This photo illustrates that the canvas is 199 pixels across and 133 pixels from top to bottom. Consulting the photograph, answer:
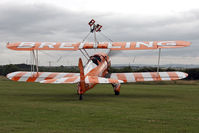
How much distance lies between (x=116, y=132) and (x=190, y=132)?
1521mm

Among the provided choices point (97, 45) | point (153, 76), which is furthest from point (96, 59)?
point (153, 76)

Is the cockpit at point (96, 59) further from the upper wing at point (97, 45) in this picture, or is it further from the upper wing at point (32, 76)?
the upper wing at point (32, 76)

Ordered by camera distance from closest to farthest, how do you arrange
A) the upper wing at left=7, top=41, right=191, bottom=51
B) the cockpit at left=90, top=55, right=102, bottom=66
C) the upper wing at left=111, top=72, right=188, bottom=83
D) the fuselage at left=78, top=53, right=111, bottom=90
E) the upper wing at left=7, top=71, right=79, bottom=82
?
the fuselage at left=78, top=53, right=111, bottom=90 < the cockpit at left=90, top=55, right=102, bottom=66 < the upper wing at left=7, top=41, right=191, bottom=51 < the upper wing at left=111, top=72, right=188, bottom=83 < the upper wing at left=7, top=71, right=79, bottom=82

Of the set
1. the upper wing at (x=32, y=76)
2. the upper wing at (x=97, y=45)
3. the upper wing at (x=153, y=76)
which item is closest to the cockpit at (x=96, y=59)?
the upper wing at (x=97, y=45)

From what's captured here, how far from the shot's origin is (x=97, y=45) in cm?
1725

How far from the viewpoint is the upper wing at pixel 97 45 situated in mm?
16200

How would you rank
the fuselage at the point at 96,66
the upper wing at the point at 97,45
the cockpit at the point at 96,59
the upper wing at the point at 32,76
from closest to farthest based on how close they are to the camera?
the fuselage at the point at 96,66 < the cockpit at the point at 96,59 < the upper wing at the point at 97,45 < the upper wing at the point at 32,76

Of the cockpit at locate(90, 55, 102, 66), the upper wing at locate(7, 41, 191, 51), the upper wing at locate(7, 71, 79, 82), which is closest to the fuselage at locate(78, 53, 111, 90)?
the cockpit at locate(90, 55, 102, 66)

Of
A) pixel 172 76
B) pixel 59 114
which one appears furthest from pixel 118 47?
pixel 59 114

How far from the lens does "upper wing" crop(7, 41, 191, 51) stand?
16200mm

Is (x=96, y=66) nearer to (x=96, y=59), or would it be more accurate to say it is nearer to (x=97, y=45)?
(x=96, y=59)

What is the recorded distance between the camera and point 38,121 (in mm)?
7633

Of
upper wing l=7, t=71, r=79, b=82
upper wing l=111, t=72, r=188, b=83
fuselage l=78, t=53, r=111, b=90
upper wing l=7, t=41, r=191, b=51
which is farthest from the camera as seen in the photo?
upper wing l=7, t=71, r=79, b=82

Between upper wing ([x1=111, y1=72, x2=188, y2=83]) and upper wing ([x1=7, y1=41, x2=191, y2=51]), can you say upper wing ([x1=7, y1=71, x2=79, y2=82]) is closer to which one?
upper wing ([x1=7, y1=41, x2=191, y2=51])
